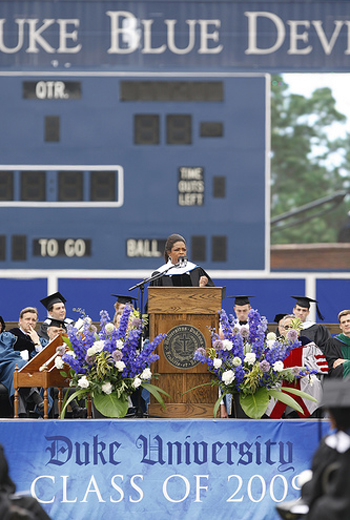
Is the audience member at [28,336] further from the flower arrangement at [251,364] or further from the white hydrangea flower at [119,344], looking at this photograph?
the flower arrangement at [251,364]

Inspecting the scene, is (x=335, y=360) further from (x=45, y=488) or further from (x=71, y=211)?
(x=71, y=211)

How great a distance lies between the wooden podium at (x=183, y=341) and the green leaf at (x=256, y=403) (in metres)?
0.24

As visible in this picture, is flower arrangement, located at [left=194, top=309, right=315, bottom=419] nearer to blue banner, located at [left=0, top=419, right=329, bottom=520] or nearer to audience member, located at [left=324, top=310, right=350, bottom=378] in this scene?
blue banner, located at [left=0, top=419, right=329, bottom=520]

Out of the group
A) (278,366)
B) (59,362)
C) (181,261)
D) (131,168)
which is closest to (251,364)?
(278,366)

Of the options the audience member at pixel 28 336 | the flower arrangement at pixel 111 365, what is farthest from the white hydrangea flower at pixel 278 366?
the audience member at pixel 28 336

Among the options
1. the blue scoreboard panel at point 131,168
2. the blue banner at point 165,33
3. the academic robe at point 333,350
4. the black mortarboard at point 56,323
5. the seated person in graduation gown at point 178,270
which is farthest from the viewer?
the blue banner at point 165,33

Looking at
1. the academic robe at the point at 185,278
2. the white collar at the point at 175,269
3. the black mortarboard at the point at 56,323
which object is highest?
the white collar at the point at 175,269

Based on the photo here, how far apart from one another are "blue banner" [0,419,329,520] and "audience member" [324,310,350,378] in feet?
8.09

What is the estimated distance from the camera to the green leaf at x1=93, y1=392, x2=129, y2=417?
6.80 meters

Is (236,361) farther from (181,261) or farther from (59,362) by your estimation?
(59,362)

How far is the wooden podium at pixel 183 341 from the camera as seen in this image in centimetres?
689

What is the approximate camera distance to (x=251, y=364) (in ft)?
22.2

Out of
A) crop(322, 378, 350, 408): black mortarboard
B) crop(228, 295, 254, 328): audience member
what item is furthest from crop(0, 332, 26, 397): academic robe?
crop(322, 378, 350, 408): black mortarboard

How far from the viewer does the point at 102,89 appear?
50.8ft
